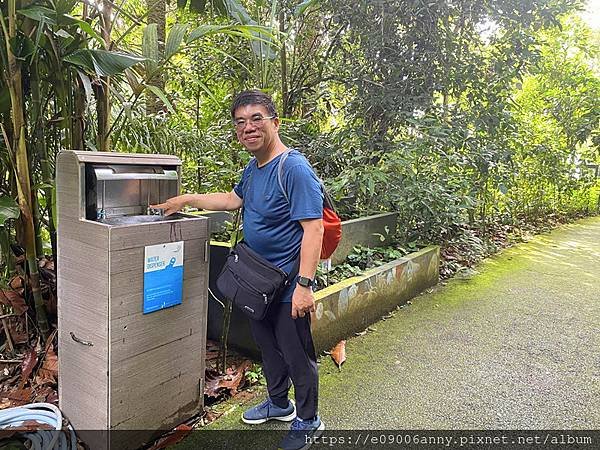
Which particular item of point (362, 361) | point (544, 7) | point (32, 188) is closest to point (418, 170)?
point (544, 7)

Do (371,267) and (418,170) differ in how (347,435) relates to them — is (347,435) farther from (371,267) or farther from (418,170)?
(418,170)

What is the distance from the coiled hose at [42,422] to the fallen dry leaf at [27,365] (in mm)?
346

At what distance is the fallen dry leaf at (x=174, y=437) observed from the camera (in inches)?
77.4

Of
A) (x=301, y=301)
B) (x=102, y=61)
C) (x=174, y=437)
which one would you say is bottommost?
(x=174, y=437)

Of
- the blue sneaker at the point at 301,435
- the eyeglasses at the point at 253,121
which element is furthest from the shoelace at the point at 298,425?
the eyeglasses at the point at 253,121

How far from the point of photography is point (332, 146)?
4.53 metres

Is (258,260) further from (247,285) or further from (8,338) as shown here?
(8,338)

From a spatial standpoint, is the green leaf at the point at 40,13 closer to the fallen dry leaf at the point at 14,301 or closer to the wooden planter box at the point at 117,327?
the wooden planter box at the point at 117,327

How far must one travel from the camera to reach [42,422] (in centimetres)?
192

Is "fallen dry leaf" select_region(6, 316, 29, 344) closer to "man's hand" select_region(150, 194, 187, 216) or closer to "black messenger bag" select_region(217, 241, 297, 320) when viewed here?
"man's hand" select_region(150, 194, 187, 216)

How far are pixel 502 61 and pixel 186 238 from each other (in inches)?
148

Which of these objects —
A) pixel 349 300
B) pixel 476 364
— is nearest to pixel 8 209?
pixel 349 300

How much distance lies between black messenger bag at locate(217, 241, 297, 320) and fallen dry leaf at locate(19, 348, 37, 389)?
117cm

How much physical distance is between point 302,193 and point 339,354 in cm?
141
